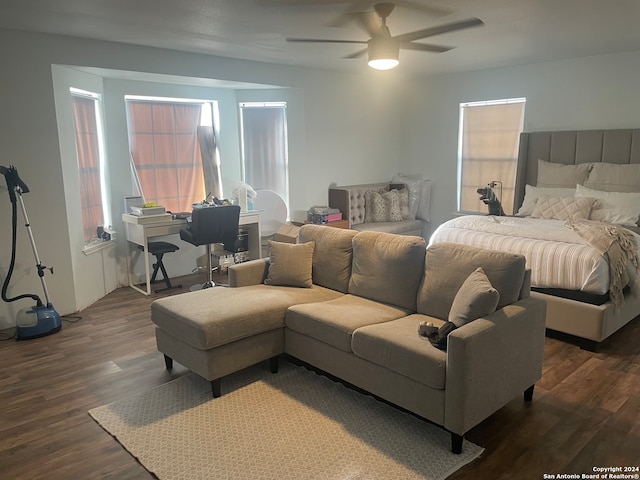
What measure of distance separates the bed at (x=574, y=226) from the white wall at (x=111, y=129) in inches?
84.4

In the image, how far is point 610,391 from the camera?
3.02 m

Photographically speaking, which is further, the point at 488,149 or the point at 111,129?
the point at 488,149

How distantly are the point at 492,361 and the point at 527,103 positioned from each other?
4.45m

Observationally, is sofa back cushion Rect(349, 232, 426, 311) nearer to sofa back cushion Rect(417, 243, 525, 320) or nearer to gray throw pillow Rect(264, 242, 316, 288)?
sofa back cushion Rect(417, 243, 525, 320)

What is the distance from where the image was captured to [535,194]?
5.45m

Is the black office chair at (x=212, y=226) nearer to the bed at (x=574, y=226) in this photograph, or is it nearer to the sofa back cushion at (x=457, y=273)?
the bed at (x=574, y=226)

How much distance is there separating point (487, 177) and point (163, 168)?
421cm

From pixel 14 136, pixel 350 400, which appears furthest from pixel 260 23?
pixel 350 400

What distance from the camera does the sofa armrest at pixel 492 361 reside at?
2.32m

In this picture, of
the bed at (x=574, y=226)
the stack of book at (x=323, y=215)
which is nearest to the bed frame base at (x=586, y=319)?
the bed at (x=574, y=226)

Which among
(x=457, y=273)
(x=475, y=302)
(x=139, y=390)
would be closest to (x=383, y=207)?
(x=457, y=273)

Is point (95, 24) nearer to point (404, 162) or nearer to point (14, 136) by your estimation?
point (14, 136)

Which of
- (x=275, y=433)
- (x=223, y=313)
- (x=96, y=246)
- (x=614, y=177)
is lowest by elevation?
(x=275, y=433)

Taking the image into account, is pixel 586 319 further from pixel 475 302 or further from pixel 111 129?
pixel 111 129
